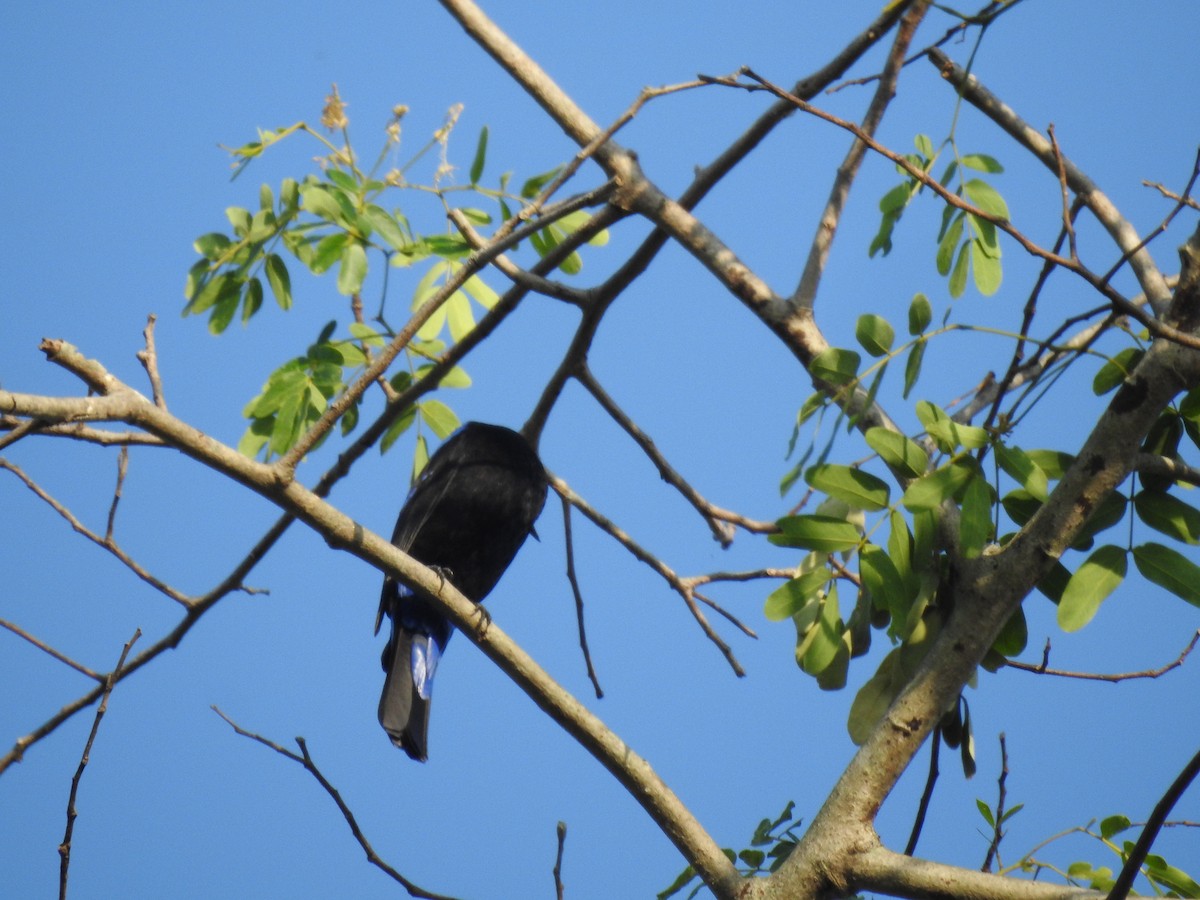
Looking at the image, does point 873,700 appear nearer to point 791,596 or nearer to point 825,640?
point 825,640

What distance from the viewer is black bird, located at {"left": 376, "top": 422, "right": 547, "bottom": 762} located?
4.05 metres

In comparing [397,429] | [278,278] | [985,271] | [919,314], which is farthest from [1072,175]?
[278,278]

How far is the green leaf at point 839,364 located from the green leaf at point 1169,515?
594 millimetres

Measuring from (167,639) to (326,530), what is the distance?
1.16m

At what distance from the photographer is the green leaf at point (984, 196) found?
3012mm

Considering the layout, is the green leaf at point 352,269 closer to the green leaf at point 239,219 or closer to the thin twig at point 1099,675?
the green leaf at point 239,219

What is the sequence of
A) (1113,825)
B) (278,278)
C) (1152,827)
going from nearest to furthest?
(1152,827), (1113,825), (278,278)

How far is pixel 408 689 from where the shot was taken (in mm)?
3895

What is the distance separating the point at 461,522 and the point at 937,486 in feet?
7.53

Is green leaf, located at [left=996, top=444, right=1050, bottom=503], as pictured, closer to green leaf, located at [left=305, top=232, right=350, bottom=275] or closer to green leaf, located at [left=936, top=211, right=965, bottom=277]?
green leaf, located at [left=936, top=211, right=965, bottom=277]

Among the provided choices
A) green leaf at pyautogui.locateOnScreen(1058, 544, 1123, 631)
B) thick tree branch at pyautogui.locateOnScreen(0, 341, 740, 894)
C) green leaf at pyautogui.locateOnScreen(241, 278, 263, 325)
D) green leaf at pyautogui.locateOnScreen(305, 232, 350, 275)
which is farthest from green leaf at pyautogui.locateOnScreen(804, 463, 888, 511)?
green leaf at pyautogui.locateOnScreen(241, 278, 263, 325)

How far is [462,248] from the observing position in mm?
3381

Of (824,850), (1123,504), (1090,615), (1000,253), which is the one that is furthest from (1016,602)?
(1000,253)

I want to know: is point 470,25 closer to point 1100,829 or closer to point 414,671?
point 414,671
